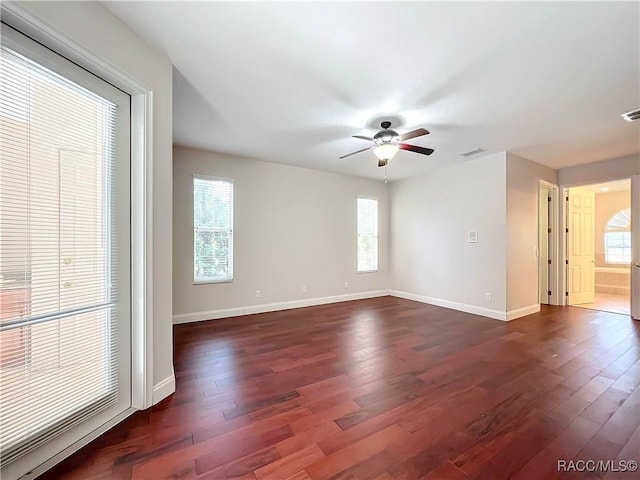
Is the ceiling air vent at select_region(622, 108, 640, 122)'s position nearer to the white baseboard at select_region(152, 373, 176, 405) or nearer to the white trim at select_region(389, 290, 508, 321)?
the white trim at select_region(389, 290, 508, 321)

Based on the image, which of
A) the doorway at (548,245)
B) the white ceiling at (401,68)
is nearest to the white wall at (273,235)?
the white ceiling at (401,68)

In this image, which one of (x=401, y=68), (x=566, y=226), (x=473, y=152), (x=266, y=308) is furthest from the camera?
(x=566, y=226)

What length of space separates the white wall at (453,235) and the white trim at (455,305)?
0.02 m

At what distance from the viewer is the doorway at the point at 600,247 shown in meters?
5.62

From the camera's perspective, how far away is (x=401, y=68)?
2309 millimetres

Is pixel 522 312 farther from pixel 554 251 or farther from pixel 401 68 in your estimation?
pixel 401 68

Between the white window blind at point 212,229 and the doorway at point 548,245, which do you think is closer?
the white window blind at point 212,229

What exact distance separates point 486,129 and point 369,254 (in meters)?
3.60

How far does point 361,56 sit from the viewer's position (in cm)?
217

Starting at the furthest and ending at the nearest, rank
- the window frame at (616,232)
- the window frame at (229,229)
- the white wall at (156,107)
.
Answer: the window frame at (616,232)
the window frame at (229,229)
the white wall at (156,107)

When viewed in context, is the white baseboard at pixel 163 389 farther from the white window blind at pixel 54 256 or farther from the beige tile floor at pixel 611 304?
the beige tile floor at pixel 611 304

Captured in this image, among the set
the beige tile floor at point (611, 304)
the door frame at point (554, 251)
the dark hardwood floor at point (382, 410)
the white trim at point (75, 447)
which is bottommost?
the beige tile floor at point (611, 304)

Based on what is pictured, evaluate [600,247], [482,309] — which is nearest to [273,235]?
[482,309]

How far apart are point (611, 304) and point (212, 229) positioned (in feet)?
27.0
